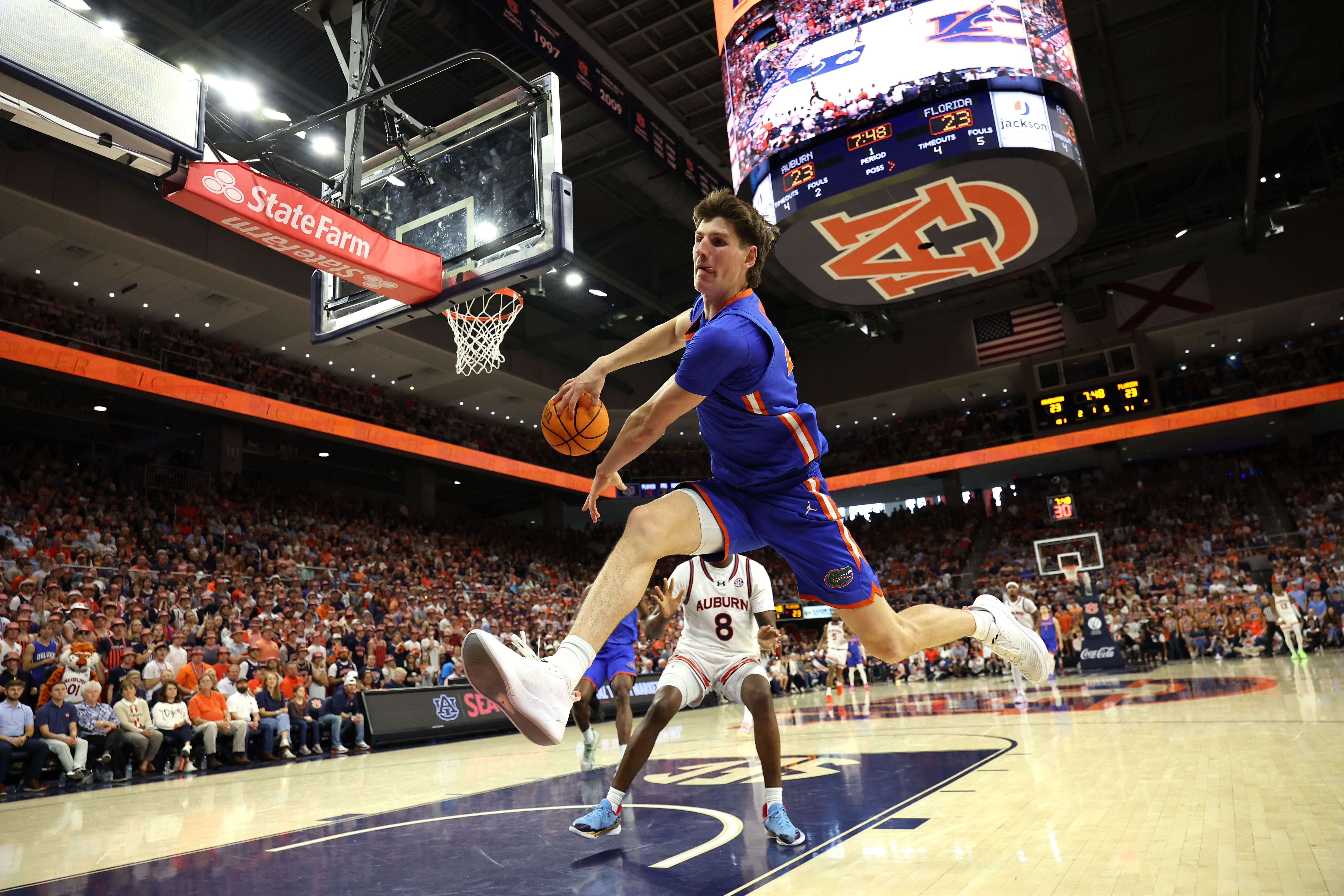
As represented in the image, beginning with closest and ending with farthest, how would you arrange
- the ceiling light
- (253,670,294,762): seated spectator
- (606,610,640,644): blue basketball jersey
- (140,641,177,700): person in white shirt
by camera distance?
(606,610,640,644): blue basketball jersey → (140,641,177,700): person in white shirt → (253,670,294,762): seated spectator → the ceiling light

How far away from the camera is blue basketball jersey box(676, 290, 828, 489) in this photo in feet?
9.82

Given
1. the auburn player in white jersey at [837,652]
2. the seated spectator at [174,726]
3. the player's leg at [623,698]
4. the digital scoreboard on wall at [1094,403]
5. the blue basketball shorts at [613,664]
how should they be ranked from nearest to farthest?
1. the player's leg at [623,698]
2. the blue basketball shorts at [613,664]
3. the seated spectator at [174,726]
4. the auburn player in white jersey at [837,652]
5. the digital scoreboard on wall at [1094,403]

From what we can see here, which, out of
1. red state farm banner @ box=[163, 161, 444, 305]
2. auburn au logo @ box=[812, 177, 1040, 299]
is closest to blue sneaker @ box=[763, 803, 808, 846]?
red state farm banner @ box=[163, 161, 444, 305]

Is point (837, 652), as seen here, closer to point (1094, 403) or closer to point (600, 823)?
point (1094, 403)

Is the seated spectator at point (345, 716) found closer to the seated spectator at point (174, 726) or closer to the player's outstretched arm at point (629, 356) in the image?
the seated spectator at point (174, 726)

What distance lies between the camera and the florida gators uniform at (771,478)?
118 inches

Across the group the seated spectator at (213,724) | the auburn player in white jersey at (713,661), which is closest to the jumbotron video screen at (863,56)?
the auburn player in white jersey at (713,661)

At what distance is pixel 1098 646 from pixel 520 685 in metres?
16.7

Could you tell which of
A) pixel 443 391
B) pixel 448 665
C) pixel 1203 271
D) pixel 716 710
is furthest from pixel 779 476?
pixel 1203 271

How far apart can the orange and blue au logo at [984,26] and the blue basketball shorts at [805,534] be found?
8134mm

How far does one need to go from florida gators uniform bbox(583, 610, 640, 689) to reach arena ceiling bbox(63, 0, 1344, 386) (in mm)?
6063

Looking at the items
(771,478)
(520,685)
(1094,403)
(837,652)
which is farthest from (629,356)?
(1094,403)

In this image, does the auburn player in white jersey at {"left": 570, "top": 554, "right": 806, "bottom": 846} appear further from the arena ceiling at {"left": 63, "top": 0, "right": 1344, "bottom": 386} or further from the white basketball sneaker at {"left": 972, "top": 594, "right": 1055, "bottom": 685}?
the arena ceiling at {"left": 63, "top": 0, "right": 1344, "bottom": 386}

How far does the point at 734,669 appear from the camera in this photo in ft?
16.0
